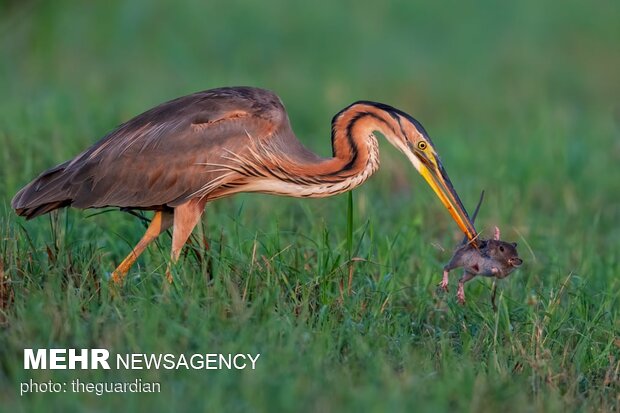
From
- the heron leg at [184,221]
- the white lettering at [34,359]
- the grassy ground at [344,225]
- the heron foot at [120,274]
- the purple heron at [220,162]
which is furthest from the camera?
the purple heron at [220,162]

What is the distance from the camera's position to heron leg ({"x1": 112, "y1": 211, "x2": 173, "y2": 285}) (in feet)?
18.8

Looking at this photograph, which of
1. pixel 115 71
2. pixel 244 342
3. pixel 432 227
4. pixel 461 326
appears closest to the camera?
pixel 244 342

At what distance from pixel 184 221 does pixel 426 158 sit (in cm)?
129

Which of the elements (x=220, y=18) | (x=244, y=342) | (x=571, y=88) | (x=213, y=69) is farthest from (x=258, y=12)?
(x=244, y=342)

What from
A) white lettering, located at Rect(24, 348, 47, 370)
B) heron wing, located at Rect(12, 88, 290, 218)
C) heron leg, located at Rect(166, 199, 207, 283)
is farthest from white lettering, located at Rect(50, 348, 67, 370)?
heron wing, located at Rect(12, 88, 290, 218)

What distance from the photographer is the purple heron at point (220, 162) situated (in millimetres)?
5980

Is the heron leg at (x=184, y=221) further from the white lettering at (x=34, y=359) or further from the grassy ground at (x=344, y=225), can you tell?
the white lettering at (x=34, y=359)

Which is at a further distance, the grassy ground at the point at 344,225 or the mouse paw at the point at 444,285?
the mouse paw at the point at 444,285

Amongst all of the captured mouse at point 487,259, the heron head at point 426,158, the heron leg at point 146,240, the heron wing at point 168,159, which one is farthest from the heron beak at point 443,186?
the heron leg at point 146,240

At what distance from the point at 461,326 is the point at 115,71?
8070mm

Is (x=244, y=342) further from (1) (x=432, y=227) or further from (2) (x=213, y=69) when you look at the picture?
(2) (x=213, y=69)

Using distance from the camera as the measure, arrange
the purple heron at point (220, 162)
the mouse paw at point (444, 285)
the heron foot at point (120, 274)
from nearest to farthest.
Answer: the heron foot at point (120, 274)
the mouse paw at point (444, 285)
the purple heron at point (220, 162)

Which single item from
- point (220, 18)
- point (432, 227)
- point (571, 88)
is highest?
point (220, 18)

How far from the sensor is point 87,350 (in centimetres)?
469
